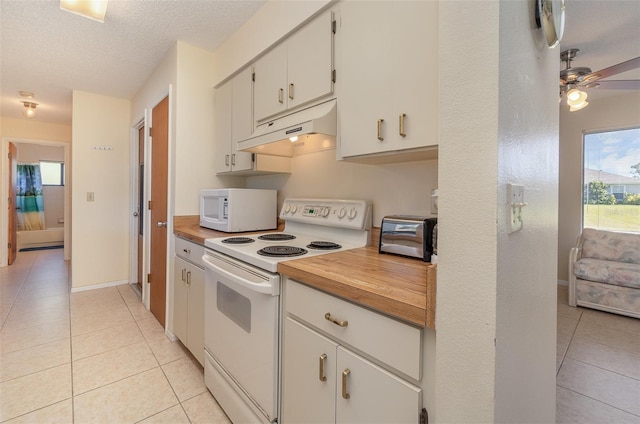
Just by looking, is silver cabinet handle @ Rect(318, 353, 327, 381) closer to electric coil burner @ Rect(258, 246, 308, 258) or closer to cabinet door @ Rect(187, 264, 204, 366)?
electric coil burner @ Rect(258, 246, 308, 258)

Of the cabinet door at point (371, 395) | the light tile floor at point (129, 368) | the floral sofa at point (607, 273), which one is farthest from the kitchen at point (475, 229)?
the floral sofa at point (607, 273)

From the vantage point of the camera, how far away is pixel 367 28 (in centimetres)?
122

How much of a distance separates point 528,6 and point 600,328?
10.5 ft

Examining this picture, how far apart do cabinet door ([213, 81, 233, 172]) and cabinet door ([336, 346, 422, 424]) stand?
1845 millimetres

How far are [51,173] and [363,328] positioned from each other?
9.14 m

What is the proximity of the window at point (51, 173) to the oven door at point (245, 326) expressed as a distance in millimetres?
7960

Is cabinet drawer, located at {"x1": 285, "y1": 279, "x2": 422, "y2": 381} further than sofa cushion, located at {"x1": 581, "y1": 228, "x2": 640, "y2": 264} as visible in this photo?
No

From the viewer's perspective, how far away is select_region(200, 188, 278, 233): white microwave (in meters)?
2.05

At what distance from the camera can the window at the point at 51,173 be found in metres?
6.81

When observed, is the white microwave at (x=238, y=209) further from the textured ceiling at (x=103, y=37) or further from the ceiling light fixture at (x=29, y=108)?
the ceiling light fixture at (x=29, y=108)

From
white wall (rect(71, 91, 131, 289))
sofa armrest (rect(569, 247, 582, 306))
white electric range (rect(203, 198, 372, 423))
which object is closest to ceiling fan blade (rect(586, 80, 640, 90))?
sofa armrest (rect(569, 247, 582, 306))

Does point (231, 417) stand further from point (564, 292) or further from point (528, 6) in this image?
point (564, 292)

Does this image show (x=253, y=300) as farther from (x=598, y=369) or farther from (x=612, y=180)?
(x=612, y=180)

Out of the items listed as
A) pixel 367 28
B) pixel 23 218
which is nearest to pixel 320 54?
pixel 367 28
